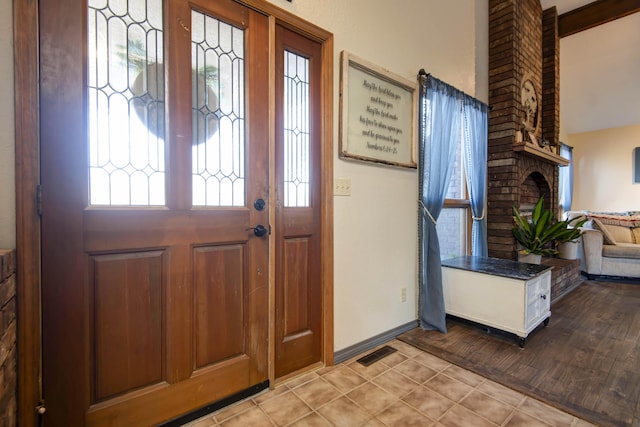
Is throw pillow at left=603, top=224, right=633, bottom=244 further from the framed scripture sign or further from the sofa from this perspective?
the framed scripture sign

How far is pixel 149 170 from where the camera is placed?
4.17 ft

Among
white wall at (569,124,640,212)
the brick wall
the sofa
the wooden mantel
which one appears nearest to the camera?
the brick wall

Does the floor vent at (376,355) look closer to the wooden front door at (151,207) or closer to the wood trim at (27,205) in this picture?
the wooden front door at (151,207)

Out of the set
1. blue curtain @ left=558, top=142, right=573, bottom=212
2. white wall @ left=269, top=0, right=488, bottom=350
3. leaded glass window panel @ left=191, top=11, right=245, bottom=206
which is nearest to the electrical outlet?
white wall @ left=269, top=0, right=488, bottom=350

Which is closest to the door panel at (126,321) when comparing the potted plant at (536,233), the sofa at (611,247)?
the potted plant at (536,233)

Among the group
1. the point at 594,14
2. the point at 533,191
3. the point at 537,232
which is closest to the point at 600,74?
the point at 594,14

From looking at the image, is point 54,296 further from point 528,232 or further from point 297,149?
point 528,232

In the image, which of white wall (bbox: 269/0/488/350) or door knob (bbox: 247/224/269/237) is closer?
door knob (bbox: 247/224/269/237)

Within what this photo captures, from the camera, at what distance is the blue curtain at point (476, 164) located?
2.92 m

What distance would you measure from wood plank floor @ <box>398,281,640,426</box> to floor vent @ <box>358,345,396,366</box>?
206mm

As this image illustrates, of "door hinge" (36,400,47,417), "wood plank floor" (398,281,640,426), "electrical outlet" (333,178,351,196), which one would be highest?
"electrical outlet" (333,178,351,196)

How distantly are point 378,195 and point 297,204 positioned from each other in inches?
26.0

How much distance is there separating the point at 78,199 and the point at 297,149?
1063 millimetres

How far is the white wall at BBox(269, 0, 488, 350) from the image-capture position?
1871mm
